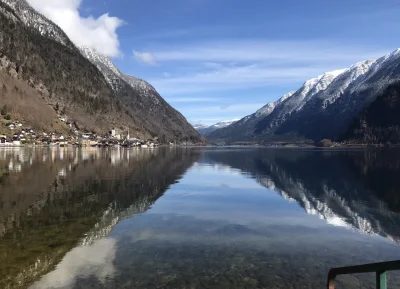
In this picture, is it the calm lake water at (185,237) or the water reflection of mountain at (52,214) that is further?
the water reflection of mountain at (52,214)

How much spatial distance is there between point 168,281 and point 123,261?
412 centimetres

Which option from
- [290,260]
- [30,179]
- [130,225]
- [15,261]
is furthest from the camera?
[30,179]

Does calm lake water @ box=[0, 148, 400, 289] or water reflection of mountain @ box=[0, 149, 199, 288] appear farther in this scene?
water reflection of mountain @ box=[0, 149, 199, 288]

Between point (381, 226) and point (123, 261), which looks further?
point (381, 226)

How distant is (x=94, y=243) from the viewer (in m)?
25.7

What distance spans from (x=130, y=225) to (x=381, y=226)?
72.4 ft

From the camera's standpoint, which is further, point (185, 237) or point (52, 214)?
point (52, 214)

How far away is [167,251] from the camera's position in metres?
24.4

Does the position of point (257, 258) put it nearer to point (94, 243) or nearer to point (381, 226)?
point (94, 243)

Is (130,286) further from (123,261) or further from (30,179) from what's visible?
(30,179)

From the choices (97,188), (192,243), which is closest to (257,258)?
(192,243)

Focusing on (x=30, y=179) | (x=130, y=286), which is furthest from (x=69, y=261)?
(x=30, y=179)

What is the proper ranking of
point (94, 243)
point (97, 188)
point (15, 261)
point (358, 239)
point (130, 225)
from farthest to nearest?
point (97, 188)
point (130, 225)
point (358, 239)
point (94, 243)
point (15, 261)

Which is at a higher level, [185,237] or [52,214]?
[52,214]
